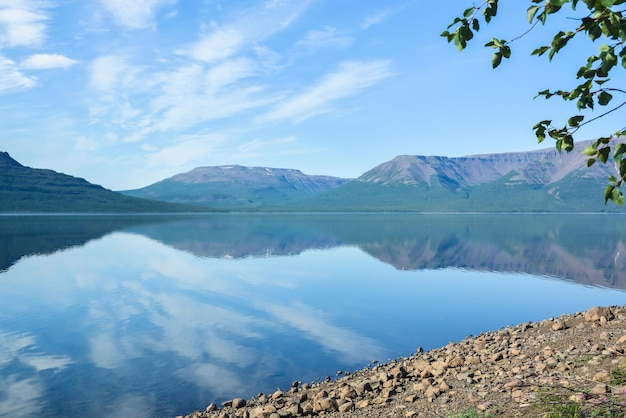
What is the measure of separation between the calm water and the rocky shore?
3858mm

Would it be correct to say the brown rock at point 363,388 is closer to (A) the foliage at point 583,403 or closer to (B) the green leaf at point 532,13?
(A) the foliage at point 583,403

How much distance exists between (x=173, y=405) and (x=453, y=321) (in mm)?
20029

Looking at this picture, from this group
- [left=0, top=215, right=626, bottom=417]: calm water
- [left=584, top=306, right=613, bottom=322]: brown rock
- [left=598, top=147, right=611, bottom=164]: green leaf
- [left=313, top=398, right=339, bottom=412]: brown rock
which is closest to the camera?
[left=598, top=147, right=611, bottom=164]: green leaf

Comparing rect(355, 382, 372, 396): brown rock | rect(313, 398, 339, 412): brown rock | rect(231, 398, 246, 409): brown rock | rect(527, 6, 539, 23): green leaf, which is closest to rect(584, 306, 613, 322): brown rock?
rect(355, 382, 372, 396): brown rock

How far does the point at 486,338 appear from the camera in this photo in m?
21.1

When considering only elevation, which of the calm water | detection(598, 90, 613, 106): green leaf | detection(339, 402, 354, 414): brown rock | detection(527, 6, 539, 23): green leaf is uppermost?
detection(527, 6, 539, 23): green leaf

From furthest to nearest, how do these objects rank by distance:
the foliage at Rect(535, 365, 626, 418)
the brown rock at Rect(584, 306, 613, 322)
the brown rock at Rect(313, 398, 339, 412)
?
the brown rock at Rect(584, 306, 613, 322), the brown rock at Rect(313, 398, 339, 412), the foliage at Rect(535, 365, 626, 418)

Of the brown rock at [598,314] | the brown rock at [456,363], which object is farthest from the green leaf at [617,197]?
the brown rock at [598,314]

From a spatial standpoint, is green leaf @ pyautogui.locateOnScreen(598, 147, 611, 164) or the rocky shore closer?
green leaf @ pyautogui.locateOnScreen(598, 147, 611, 164)

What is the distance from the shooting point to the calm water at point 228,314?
1941cm

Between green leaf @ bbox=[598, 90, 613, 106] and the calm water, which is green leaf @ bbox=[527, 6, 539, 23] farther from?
the calm water

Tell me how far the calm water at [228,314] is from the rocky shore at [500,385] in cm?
386

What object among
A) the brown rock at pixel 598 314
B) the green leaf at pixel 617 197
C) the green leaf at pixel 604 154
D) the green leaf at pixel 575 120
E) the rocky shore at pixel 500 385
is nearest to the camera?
the green leaf at pixel 617 197

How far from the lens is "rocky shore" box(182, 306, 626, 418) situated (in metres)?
10.2
